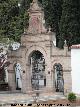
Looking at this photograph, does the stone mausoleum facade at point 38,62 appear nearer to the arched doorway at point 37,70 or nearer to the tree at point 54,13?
the arched doorway at point 37,70

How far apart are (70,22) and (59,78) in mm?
A: 5760

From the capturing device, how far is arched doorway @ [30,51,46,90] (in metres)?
41.8

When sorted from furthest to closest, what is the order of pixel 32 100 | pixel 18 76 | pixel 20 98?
pixel 18 76
pixel 20 98
pixel 32 100

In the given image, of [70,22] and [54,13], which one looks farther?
[54,13]

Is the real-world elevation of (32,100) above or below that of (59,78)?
below

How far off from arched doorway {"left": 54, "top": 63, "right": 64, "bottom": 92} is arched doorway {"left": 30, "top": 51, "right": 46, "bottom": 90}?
1.29m

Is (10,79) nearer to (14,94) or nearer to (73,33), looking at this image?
(14,94)

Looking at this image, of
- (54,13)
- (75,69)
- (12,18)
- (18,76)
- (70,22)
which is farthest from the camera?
(12,18)

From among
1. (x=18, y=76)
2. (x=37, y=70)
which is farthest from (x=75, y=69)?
(x=18, y=76)

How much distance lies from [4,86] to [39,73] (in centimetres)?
307

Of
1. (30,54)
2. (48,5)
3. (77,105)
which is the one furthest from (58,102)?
(48,5)

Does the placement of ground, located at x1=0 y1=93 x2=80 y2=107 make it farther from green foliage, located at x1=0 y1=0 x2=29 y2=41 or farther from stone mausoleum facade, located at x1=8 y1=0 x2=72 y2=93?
green foliage, located at x1=0 y1=0 x2=29 y2=41

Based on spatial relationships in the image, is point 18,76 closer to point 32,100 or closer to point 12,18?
point 32,100

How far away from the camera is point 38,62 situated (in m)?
42.2
